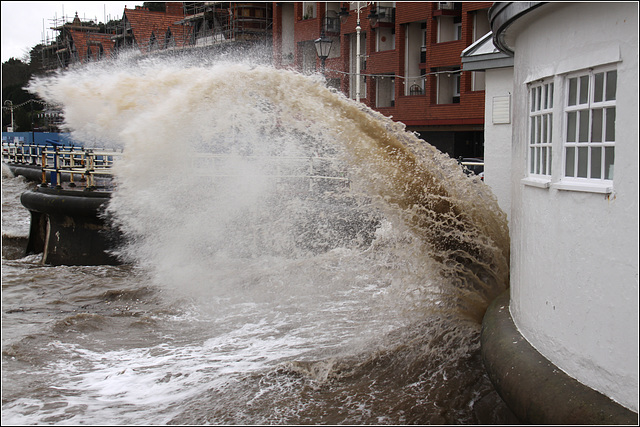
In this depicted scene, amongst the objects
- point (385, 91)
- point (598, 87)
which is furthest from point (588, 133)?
point (385, 91)

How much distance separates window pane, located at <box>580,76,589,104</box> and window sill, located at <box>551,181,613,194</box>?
631 millimetres

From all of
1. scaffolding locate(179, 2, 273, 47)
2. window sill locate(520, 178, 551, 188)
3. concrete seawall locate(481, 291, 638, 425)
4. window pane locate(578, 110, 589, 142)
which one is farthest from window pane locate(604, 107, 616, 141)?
scaffolding locate(179, 2, 273, 47)

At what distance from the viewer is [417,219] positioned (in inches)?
340

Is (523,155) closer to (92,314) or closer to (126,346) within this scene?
(126,346)

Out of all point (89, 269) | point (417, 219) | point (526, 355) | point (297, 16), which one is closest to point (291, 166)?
point (89, 269)

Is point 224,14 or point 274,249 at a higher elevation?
point 224,14

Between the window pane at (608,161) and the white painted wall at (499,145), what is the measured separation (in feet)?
18.8

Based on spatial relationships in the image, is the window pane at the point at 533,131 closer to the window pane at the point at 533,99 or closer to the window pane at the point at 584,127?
the window pane at the point at 533,99

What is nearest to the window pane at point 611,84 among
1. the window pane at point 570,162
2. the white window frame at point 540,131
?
the window pane at point 570,162

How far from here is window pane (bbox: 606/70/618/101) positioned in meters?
4.69

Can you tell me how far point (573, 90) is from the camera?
5.24 meters

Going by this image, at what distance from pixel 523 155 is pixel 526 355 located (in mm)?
1941

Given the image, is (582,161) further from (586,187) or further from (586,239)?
(586,239)

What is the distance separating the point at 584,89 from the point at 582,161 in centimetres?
54
